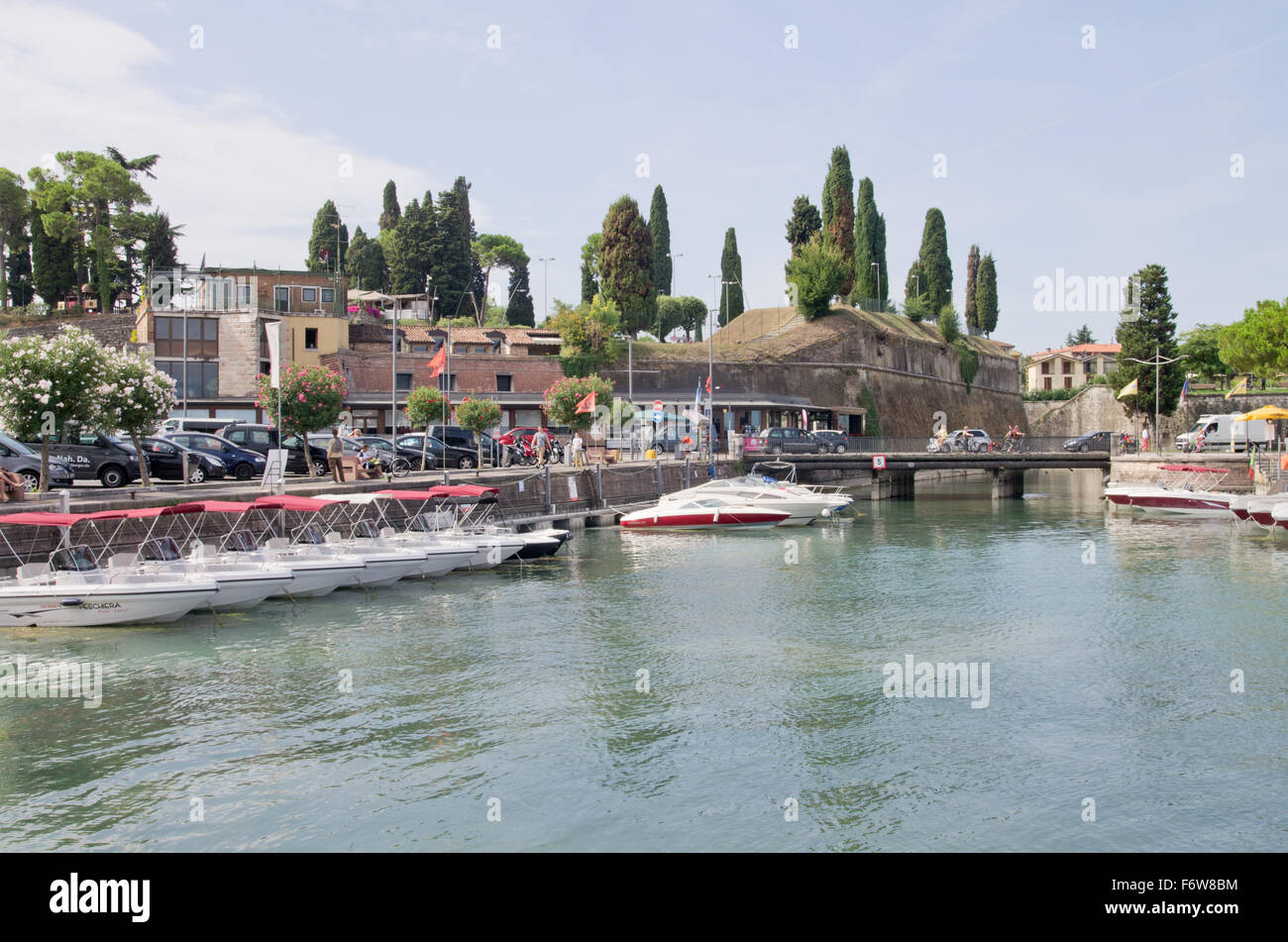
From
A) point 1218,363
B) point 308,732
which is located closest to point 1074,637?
point 308,732

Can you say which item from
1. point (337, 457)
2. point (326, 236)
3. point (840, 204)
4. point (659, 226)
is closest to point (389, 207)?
point (326, 236)

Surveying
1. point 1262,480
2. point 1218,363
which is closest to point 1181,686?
point 1262,480

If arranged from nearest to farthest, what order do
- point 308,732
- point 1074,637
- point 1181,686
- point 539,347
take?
point 308,732 → point 1181,686 → point 1074,637 → point 539,347

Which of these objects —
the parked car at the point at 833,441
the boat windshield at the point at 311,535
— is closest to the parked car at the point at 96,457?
the boat windshield at the point at 311,535

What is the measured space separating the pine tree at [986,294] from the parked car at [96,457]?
3737 inches

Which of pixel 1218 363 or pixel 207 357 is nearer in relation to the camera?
pixel 207 357

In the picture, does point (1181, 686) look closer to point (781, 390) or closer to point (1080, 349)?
point (781, 390)

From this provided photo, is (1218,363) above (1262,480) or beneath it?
above

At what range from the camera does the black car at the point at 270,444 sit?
36.5 metres

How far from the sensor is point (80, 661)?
1781 centimetres

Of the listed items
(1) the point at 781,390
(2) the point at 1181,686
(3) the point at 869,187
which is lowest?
(2) the point at 1181,686

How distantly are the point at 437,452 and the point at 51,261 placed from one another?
48.7 m
